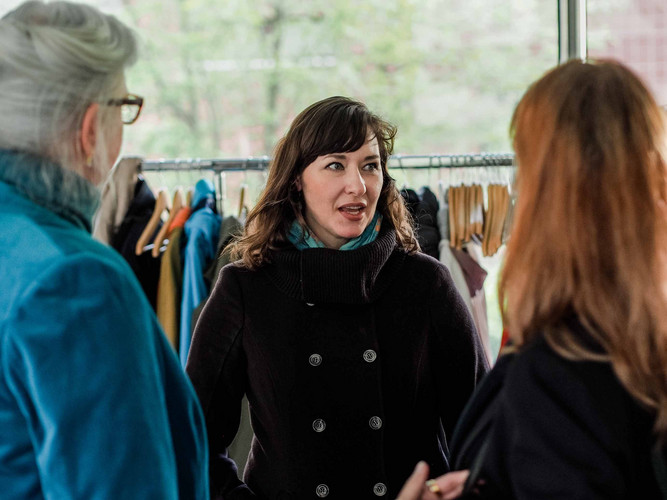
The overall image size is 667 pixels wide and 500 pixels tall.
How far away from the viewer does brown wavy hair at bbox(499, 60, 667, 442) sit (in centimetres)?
91

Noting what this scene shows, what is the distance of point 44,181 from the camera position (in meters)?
1.03

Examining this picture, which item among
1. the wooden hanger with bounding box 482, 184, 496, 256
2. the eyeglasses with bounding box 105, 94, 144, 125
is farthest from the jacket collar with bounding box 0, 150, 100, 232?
the wooden hanger with bounding box 482, 184, 496, 256

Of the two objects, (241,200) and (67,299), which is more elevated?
(241,200)

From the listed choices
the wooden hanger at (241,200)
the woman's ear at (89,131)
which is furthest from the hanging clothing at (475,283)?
the woman's ear at (89,131)

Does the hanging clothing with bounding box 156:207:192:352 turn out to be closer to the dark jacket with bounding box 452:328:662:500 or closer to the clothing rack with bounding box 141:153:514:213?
the clothing rack with bounding box 141:153:514:213

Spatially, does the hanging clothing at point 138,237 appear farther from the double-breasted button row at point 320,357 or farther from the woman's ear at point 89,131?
the woman's ear at point 89,131

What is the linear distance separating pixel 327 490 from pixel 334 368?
0.25 metres

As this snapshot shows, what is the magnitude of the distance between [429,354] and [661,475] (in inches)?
33.5

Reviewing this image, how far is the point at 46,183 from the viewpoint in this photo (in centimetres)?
103

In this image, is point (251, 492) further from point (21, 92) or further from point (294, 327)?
point (21, 92)

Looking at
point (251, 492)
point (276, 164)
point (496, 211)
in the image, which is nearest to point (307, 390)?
point (251, 492)

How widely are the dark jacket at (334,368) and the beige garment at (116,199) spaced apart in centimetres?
87

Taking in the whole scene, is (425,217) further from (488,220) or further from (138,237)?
(138,237)

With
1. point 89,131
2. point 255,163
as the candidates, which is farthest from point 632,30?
point 89,131
